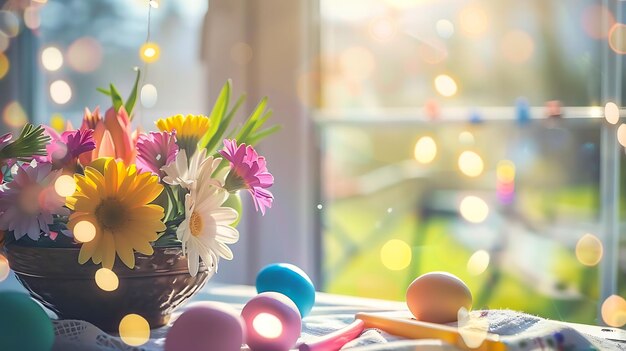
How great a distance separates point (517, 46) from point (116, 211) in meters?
1.05

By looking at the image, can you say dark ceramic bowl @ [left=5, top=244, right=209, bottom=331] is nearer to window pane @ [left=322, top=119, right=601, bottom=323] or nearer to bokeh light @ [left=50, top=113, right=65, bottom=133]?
window pane @ [left=322, top=119, right=601, bottom=323]

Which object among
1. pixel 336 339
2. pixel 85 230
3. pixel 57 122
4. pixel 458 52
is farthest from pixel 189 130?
pixel 57 122

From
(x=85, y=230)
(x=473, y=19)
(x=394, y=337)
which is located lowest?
(x=394, y=337)

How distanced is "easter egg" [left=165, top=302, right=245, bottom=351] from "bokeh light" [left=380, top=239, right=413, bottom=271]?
958 mm

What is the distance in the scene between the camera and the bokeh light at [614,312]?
1262 millimetres

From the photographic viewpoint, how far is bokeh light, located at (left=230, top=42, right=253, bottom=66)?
1535 millimetres

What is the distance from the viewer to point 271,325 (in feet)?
2.34

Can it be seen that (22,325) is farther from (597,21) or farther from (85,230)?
(597,21)

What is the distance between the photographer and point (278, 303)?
0.72m

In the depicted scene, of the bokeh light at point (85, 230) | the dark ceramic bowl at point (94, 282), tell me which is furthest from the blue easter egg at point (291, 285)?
the bokeh light at point (85, 230)

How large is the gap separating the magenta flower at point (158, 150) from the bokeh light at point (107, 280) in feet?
0.35

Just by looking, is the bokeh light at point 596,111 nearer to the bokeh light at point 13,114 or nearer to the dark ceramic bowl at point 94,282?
the dark ceramic bowl at point 94,282

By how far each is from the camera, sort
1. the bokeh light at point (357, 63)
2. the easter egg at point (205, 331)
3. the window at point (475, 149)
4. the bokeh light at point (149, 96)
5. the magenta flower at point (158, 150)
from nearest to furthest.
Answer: the easter egg at point (205, 331) < the magenta flower at point (158, 150) < the window at point (475, 149) < the bokeh light at point (357, 63) < the bokeh light at point (149, 96)

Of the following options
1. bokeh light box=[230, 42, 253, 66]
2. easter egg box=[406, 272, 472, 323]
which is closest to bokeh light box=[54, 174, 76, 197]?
easter egg box=[406, 272, 472, 323]
